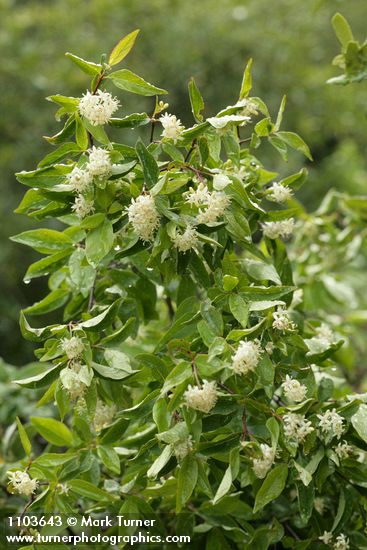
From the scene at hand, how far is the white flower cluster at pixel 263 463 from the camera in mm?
1032

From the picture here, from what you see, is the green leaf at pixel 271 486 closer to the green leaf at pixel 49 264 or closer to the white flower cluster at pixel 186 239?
the white flower cluster at pixel 186 239

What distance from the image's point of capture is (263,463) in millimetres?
1033

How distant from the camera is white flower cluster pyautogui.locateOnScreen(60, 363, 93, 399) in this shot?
101 cm

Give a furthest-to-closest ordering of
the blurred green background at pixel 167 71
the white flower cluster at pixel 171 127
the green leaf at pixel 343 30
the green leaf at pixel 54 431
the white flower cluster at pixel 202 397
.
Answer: the blurred green background at pixel 167 71 → the green leaf at pixel 343 30 → the green leaf at pixel 54 431 → the white flower cluster at pixel 171 127 → the white flower cluster at pixel 202 397

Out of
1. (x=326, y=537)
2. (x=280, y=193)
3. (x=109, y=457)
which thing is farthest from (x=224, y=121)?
(x=326, y=537)

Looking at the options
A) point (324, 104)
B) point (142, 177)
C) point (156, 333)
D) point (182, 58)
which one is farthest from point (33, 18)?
point (142, 177)

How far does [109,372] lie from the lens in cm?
105

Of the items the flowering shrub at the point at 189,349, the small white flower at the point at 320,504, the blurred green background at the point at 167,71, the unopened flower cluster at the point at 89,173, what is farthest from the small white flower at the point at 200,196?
the blurred green background at the point at 167,71

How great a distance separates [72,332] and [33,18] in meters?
4.07

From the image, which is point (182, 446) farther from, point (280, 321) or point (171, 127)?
point (171, 127)

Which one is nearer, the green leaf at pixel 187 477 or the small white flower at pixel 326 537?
the green leaf at pixel 187 477

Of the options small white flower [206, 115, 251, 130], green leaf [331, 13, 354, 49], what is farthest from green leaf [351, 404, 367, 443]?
green leaf [331, 13, 354, 49]

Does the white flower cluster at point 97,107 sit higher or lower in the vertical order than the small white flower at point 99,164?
higher

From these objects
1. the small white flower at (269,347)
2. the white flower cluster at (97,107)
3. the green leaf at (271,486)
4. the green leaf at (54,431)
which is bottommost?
the green leaf at (54,431)
